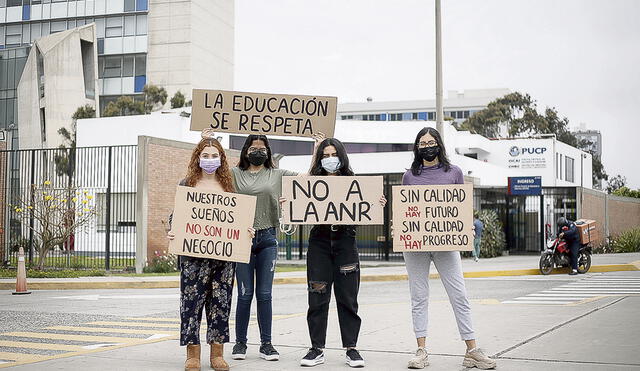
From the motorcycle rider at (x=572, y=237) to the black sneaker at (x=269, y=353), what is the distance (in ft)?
48.9

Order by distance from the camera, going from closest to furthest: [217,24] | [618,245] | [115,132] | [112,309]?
[112,309] → [618,245] → [115,132] → [217,24]

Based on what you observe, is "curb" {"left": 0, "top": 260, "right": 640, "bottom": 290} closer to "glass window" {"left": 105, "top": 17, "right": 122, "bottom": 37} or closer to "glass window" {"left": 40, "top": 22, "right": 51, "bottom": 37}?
"glass window" {"left": 105, "top": 17, "right": 122, "bottom": 37}

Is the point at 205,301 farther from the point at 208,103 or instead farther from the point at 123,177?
the point at 123,177

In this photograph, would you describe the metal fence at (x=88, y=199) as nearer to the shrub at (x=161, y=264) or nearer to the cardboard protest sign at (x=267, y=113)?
the shrub at (x=161, y=264)

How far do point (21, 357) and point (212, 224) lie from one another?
8.08ft

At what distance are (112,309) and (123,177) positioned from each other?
10.4 meters

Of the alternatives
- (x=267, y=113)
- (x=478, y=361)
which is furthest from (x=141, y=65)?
(x=478, y=361)

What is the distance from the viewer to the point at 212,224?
695 centimetres

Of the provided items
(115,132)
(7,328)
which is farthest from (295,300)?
(115,132)

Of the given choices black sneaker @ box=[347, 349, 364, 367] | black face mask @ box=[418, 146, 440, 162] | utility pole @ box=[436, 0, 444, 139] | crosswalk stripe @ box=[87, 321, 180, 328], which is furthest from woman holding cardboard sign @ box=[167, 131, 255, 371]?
utility pole @ box=[436, 0, 444, 139]

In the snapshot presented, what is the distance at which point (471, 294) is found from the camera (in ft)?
Result: 50.4

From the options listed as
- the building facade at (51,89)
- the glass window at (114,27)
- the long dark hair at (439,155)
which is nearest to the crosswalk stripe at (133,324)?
the long dark hair at (439,155)

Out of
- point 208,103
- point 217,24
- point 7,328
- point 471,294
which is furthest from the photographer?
point 217,24

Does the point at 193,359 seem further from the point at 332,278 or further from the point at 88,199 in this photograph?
the point at 88,199
